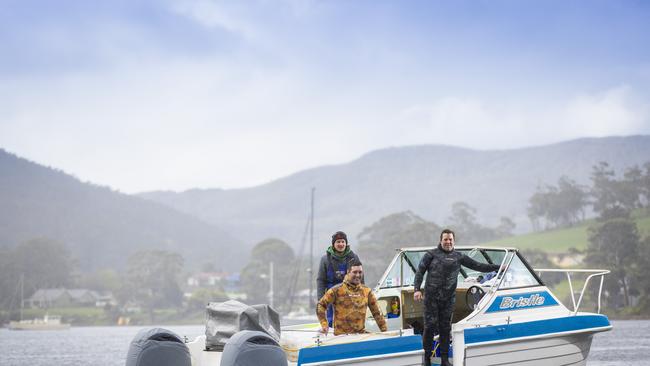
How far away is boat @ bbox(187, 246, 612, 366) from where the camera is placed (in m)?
11.0

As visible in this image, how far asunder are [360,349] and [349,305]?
0.91 metres

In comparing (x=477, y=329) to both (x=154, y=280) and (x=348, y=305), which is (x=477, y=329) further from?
(x=154, y=280)

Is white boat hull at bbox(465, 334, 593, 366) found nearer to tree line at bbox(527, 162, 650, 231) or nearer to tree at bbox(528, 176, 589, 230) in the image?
tree line at bbox(527, 162, 650, 231)

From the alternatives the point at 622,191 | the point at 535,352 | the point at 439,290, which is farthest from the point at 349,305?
the point at 622,191

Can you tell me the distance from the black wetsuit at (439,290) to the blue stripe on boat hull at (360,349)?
683 millimetres

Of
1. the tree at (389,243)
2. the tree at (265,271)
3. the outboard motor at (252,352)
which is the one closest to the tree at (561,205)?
the tree at (389,243)

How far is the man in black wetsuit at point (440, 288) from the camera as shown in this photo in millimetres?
Answer: 11914

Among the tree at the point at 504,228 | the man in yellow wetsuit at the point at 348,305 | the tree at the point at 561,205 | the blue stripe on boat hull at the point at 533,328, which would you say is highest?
the tree at the point at 561,205

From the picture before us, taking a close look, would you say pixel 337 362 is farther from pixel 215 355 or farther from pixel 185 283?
pixel 185 283

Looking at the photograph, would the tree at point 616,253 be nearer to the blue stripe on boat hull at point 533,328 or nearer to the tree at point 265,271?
the tree at point 265,271

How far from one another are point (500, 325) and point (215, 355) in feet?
12.9

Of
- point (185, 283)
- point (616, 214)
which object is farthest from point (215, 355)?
point (185, 283)

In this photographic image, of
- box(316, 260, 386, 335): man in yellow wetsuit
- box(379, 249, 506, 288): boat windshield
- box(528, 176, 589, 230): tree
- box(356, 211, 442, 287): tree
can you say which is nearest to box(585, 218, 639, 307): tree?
box(356, 211, 442, 287): tree

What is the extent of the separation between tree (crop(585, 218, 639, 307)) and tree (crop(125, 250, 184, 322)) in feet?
245
